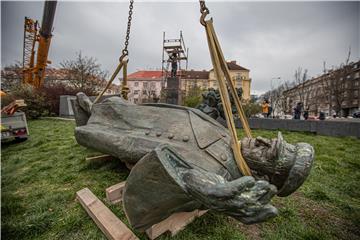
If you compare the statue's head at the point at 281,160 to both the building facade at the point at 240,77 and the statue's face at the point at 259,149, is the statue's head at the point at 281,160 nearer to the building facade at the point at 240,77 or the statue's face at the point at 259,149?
the statue's face at the point at 259,149

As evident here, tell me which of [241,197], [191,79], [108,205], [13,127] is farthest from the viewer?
[191,79]

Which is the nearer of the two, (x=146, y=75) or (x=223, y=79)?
(x=223, y=79)

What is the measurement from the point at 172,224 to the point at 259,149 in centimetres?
109

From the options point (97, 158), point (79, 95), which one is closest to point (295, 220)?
point (97, 158)

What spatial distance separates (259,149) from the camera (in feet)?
4.55

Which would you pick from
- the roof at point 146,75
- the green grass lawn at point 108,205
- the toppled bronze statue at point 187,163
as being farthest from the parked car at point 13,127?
the roof at point 146,75

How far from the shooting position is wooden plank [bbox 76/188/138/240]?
5.02 ft

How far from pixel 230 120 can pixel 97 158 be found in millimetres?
2950

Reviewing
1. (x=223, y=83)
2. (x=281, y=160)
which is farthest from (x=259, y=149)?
(x=223, y=83)

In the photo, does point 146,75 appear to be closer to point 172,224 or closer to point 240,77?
point 240,77

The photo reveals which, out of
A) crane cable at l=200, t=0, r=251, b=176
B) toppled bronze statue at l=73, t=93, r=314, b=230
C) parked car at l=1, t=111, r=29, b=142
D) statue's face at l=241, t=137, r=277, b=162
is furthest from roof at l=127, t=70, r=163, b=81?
statue's face at l=241, t=137, r=277, b=162

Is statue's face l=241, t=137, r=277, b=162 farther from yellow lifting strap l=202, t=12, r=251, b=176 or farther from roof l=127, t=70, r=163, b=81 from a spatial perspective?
roof l=127, t=70, r=163, b=81

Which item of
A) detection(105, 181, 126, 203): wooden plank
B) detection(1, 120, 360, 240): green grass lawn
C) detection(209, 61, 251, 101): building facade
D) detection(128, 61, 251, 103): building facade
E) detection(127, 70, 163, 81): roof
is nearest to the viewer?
detection(1, 120, 360, 240): green grass lawn

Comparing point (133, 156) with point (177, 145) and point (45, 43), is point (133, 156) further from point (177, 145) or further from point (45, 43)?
point (45, 43)
